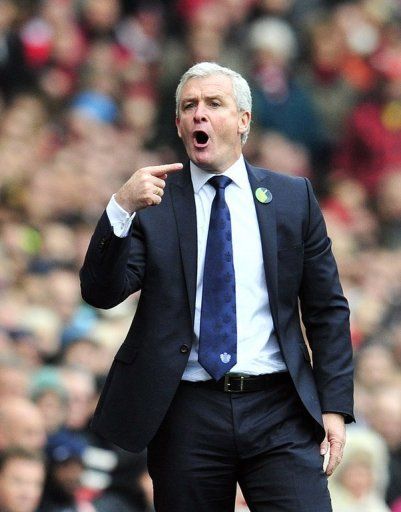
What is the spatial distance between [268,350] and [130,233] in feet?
2.00

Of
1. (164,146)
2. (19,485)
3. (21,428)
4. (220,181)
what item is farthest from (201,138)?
(164,146)

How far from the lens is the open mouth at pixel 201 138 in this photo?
4895 mm

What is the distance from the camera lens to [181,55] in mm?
12656

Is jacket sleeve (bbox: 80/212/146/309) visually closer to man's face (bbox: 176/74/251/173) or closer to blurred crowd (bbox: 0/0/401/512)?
man's face (bbox: 176/74/251/173)

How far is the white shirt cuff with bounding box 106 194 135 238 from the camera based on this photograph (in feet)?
15.3

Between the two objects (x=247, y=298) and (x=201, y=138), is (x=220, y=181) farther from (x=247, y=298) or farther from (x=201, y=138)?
(x=247, y=298)

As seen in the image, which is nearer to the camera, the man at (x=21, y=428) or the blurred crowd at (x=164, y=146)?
the man at (x=21, y=428)

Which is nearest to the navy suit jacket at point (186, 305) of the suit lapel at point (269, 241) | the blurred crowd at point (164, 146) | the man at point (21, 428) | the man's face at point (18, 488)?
the suit lapel at point (269, 241)

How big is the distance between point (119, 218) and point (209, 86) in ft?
1.89

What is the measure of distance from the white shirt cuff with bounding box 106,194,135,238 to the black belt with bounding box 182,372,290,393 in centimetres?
57

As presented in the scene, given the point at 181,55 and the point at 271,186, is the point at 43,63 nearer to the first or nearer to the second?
the point at 181,55

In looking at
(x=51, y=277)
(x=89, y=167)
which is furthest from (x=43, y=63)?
(x=51, y=277)

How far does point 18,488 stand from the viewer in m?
6.91

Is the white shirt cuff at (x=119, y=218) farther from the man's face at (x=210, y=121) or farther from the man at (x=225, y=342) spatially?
the man's face at (x=210, y=121)
